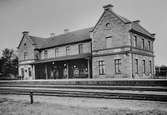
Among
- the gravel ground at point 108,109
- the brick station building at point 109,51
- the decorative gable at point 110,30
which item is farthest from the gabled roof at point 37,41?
the gravel ground at point 108,109

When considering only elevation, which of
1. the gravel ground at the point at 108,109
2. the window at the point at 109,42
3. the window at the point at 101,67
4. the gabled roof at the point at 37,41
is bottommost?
the gravel ground at the point at 108,109

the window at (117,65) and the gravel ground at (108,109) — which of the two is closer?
the gravel ground at (108,109)

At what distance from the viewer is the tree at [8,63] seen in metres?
52.0

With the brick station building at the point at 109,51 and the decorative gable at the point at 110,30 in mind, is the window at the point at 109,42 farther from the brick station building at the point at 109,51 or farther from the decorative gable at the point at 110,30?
the decorative gable at the point at 110,30

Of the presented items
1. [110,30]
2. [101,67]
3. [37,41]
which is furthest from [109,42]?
[37,41]

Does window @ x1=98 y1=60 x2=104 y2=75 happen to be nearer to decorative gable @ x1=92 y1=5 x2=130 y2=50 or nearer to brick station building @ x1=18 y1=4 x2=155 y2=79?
brick station building @ x1=18 y1=4 x2=155 y2=79

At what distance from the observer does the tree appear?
5203cm

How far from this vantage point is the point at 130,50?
910 inches

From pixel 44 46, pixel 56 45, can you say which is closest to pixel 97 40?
pixel 56 45

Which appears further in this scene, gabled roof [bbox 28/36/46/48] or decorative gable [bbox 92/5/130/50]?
gabled roof [bbox 28/36/46/48]

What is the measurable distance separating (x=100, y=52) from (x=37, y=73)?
638 inches

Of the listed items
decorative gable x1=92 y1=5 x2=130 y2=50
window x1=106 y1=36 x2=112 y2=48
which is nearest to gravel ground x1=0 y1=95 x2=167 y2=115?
decorative gable x1=92 y1=5 x2=130 y2=50

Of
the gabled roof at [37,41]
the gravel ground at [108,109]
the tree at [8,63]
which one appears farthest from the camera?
the tree at [8,63]

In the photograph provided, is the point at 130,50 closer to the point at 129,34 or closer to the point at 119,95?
the point at 129,34
